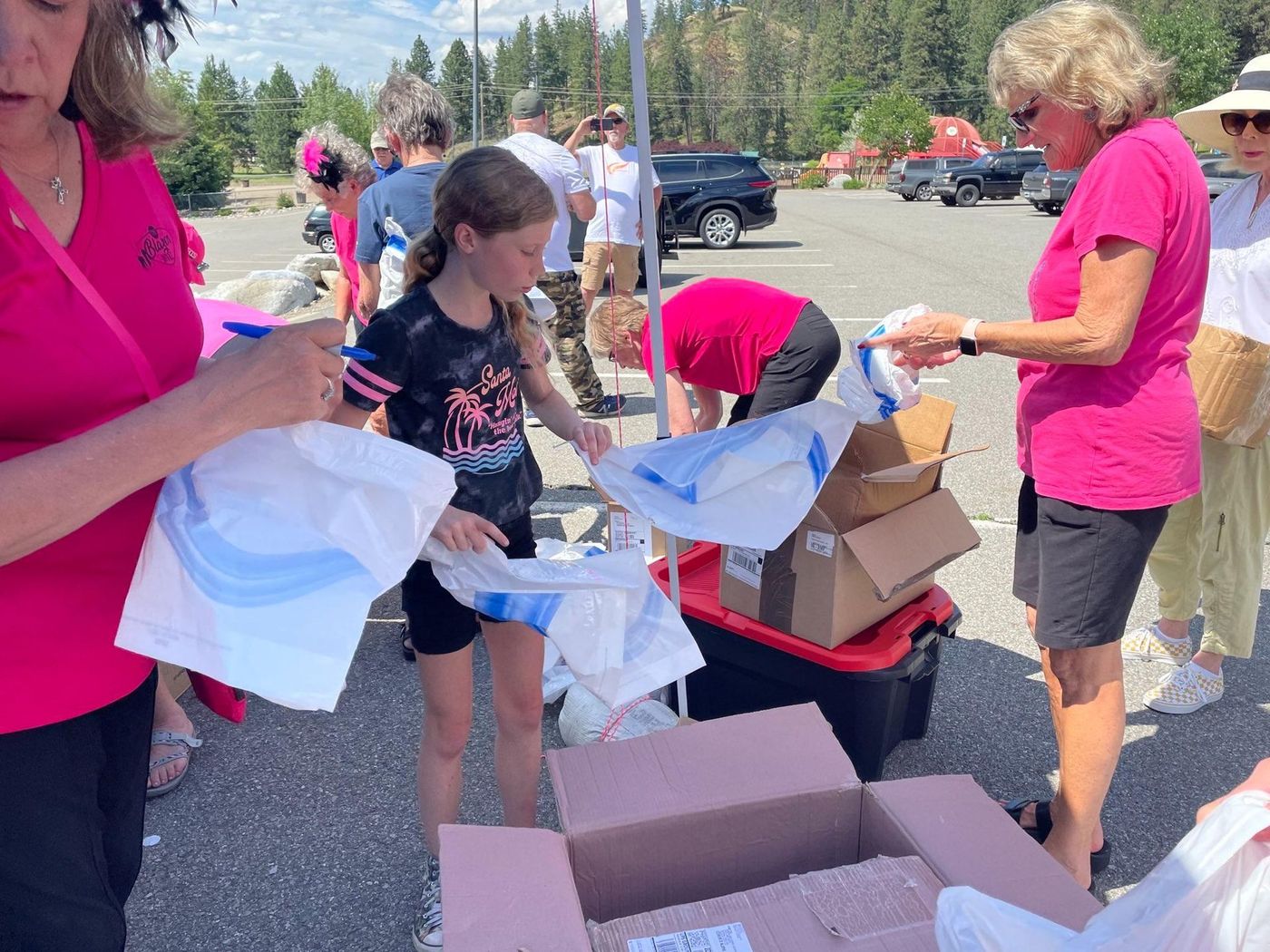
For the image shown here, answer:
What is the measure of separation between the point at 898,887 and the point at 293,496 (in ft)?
3.48

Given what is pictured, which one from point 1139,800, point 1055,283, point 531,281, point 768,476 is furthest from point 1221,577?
point 531,281

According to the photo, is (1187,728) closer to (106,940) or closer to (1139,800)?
(1139,800)

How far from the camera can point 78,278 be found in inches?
41.8

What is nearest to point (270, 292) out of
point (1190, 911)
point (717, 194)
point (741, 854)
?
point (717, 194)

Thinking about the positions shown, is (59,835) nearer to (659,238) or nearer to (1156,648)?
(1156,648)

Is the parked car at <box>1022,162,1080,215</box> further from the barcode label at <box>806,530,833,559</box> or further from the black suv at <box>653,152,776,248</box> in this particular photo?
the barcode label at <box>806,530,833,559</box>

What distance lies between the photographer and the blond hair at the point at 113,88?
117 centimetres

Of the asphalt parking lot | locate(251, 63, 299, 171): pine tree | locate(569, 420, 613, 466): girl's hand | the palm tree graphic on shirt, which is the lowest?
the asphalt parking lot

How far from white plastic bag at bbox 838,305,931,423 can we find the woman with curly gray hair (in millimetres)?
2383

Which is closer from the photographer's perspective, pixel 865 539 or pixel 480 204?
pixel 480 204

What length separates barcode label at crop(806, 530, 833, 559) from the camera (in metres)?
2.46

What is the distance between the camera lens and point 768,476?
2.16m

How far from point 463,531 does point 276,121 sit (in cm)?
8216

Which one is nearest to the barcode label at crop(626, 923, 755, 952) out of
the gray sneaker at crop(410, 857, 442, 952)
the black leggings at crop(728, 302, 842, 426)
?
the gray sneaker at crop(410, 857, 442, 952)
